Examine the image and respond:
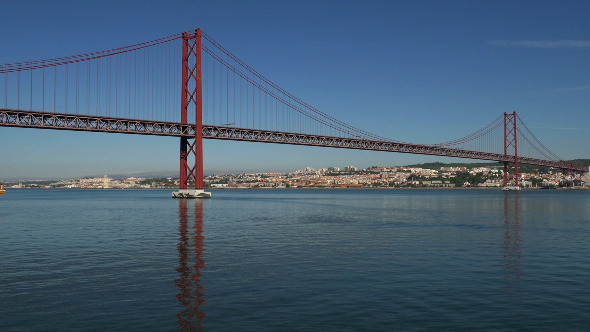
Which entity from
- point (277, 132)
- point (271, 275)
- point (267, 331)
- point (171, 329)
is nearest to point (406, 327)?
point (267, 331)

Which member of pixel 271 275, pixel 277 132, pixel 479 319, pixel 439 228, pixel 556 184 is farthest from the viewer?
pixel 556 184

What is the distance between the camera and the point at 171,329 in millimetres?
8367

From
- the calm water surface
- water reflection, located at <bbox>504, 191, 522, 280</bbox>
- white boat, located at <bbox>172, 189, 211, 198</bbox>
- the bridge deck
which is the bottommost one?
water reflection, located at <bbox>504, 191, 522, 280</bbox>

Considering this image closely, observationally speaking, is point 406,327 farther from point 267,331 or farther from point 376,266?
point 376,266

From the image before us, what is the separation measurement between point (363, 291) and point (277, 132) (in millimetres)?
64436

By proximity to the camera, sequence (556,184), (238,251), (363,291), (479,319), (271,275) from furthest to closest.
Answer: (556,184) < (238,251) < (271,275) < (363,291) < (479,319)

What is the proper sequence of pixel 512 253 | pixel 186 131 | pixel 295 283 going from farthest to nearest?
pixel 186 131, pixel 512 253, pixel 295 283

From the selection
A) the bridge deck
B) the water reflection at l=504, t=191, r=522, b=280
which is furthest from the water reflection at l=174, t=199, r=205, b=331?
the bridge deck

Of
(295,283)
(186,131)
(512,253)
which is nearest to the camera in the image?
(295,283)

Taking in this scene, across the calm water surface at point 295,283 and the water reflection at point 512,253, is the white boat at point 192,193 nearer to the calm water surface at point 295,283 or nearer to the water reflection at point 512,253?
the calm water surface at point 295,283

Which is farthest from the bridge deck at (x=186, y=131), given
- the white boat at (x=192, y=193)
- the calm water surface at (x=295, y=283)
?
the calm water surface at (x=295, y=283)

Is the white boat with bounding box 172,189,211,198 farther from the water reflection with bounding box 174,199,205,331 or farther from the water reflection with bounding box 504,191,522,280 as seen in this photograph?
the water reflection with bounding box 504,191,522,280

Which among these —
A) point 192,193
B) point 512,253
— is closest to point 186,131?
point 192,193

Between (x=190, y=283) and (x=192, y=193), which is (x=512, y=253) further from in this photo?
(x=192, y=193)
